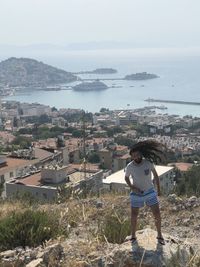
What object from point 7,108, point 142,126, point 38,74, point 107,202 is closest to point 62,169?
point 107,202

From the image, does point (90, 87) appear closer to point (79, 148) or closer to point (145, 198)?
point (79, 148)

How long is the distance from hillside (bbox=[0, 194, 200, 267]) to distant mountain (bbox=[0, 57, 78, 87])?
444 feet

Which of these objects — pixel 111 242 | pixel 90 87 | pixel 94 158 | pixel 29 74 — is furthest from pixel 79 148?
pixel 29 74

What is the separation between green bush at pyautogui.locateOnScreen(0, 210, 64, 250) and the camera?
381cm

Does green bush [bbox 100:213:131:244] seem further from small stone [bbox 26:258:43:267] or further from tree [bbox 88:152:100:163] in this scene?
tree [bbox 88:152:100:163]

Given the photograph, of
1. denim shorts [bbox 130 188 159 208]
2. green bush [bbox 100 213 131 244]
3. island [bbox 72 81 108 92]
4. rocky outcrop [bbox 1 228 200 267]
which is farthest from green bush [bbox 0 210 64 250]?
island [bbox 72 81 108 92]

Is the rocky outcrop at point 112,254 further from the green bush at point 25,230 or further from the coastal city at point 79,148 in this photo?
the coastal city at point 79,148

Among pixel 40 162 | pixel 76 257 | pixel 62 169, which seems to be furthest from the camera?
pixel 40 162

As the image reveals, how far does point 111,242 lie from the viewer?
370 cm

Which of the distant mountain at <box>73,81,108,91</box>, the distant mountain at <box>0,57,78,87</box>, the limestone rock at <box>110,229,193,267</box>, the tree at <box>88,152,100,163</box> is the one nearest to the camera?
the limestone rock at <box>110,229,193,267</box>

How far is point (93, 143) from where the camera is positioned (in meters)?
43.2

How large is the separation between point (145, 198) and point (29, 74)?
6016 inches

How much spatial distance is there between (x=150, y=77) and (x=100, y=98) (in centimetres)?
3858

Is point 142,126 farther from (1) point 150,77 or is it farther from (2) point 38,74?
(2) point 38,74
